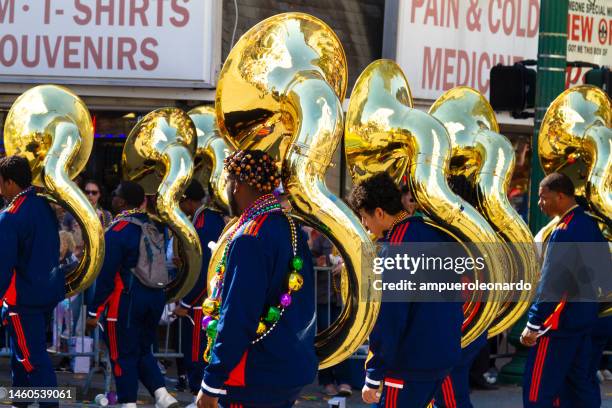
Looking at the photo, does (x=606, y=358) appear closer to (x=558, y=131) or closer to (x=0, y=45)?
(x=558, y=131)

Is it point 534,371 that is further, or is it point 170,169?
point 170,169

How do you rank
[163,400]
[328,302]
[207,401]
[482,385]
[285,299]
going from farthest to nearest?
[482,385], [328,302], [163,400], [285,299], [207,401]

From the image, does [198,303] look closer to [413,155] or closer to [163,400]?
[163,400]

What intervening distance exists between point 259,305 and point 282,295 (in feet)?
0.54

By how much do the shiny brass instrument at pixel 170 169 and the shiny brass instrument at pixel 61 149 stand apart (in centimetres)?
88

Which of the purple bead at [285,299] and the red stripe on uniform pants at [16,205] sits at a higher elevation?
the red stripe on uniform pants at [16,205]

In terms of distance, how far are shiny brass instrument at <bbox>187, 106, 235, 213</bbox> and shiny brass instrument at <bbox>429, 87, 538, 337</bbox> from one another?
1939 millimetres

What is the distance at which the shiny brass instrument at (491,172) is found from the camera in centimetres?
779

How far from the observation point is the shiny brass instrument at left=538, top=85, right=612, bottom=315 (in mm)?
8781

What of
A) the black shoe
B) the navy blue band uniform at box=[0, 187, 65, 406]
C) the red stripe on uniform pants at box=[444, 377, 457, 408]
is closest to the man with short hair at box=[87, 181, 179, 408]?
the navy blue band uniform at box=[0, 187, 65, 406]

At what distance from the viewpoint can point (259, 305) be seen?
5.04 m

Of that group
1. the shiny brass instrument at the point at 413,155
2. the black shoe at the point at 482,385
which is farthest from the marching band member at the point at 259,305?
the black shoe at the point at 482,385

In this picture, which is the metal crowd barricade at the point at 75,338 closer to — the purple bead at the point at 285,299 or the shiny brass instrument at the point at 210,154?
the shiny brass instrument at the point at 210,154

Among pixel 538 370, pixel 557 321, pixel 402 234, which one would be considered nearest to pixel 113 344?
pixel 538 370
